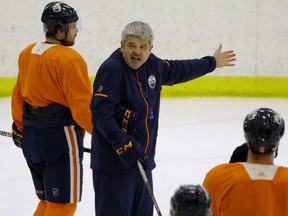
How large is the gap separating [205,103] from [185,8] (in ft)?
3.95

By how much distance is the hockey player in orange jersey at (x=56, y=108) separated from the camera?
9.23 ft

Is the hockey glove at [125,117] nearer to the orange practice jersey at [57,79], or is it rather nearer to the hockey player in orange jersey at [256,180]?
the orange practice jersey at [57,79]

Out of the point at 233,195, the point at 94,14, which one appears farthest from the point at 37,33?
the point at 233,195

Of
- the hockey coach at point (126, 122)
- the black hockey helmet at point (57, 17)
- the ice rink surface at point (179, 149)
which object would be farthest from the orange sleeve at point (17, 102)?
the ice rink surface at point (179, 149)

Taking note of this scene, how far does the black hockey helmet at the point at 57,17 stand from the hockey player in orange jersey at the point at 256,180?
1.32 metres

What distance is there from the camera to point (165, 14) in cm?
795

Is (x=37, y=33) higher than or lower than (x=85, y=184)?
higher

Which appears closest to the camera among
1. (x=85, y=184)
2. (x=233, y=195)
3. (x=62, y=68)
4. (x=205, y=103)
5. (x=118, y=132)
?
(x=233, y=195)

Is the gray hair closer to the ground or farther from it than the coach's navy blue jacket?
farther from it

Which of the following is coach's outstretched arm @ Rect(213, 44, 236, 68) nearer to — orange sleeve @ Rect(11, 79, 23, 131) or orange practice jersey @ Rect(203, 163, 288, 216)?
orange sleeve @ Rect(11, 79, 23, 131)

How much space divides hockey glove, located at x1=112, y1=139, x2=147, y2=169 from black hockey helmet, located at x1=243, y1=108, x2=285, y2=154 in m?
0.79

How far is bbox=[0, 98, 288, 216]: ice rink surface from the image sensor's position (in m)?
4.11

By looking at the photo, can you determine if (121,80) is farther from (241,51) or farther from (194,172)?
(241,51)

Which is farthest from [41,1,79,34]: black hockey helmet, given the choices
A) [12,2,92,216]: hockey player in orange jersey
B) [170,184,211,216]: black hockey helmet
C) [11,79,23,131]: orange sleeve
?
[170,184,211,216]: black hockey helmet
